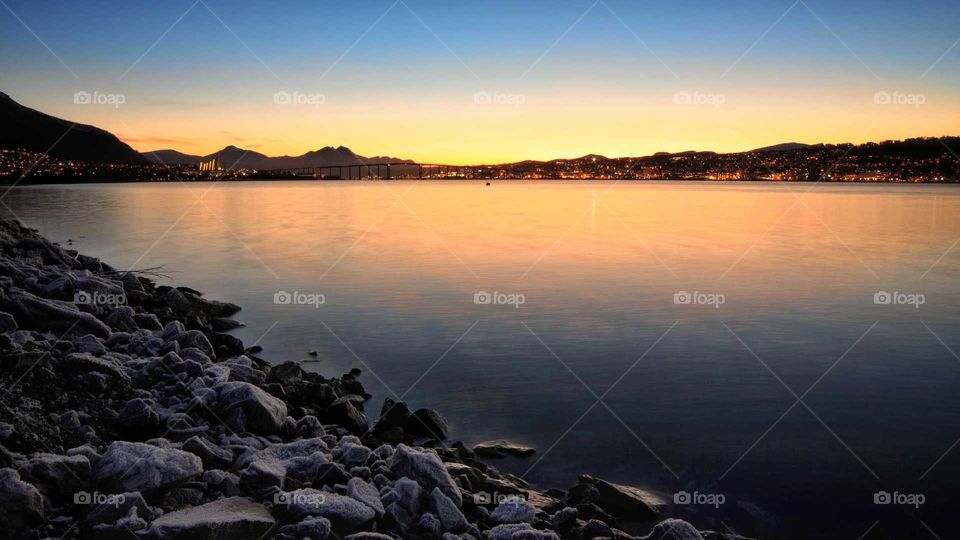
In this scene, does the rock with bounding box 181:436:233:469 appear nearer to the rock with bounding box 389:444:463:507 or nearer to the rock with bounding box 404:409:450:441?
the rock with bounding box 389:444:463:507

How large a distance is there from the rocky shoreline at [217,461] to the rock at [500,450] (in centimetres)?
2

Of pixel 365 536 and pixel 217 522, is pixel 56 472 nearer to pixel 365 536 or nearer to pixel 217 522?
pixel 217 522

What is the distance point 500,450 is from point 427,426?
3.44 ft

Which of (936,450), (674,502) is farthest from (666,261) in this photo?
(674,502)

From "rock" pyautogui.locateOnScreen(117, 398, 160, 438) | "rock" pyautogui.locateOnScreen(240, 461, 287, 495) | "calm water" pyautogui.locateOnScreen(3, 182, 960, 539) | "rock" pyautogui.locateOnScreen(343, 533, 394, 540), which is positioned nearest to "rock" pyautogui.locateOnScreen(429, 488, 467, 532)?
"rock" pyautogui.locateOnScreen(343, 533, 394, 540)

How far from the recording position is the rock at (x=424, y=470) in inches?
261

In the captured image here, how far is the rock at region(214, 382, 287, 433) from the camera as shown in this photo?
789 centimetres

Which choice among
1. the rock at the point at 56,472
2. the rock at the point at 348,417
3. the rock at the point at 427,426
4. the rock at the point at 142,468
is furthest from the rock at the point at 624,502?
the rock at the point at 56,472

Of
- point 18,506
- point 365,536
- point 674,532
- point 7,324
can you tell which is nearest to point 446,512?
point 365,536

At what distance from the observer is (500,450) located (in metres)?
9.18

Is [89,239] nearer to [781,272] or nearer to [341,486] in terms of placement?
[781,272]

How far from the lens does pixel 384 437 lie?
905cm

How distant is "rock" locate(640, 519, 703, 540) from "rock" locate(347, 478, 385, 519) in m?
2.51

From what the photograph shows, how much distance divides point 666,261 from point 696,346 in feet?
48.6
